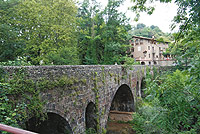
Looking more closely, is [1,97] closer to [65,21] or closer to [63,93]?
[63,93]

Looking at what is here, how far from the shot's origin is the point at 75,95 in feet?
18.1

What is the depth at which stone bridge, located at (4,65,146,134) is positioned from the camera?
4.46 meters

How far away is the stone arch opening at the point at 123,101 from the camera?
514 inches

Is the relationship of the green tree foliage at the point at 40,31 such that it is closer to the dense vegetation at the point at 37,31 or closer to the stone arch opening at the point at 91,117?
the dense vegetation at the point at 37,31

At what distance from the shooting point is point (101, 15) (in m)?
22.0

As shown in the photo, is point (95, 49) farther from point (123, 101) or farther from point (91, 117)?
point (91, 117)

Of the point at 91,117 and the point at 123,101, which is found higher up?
the point at 91,117

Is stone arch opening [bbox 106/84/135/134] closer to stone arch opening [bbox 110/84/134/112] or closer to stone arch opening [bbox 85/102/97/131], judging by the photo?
stone arch opening [bbox 110/84/134/112]

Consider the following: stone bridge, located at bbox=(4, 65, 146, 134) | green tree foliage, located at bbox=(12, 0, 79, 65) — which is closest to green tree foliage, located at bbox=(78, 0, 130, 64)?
green tree foliage, located at bbox=(12, 0, 79, 65)

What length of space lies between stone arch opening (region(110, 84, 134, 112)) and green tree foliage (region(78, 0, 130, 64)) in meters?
7.17

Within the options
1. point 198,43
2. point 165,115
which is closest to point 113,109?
point 165,115

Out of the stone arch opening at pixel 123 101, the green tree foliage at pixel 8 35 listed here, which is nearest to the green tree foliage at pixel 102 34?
the stone arch opening at pixel 123 101

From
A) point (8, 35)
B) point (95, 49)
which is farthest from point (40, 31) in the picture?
point (95, 49)

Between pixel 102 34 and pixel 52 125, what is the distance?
53.1 ft
